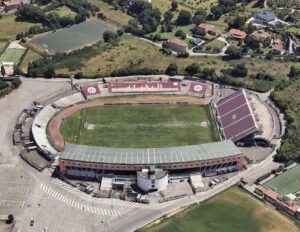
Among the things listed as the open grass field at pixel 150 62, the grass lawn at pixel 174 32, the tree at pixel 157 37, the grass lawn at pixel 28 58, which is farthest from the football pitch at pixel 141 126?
the grass lawn at pixel 174 32

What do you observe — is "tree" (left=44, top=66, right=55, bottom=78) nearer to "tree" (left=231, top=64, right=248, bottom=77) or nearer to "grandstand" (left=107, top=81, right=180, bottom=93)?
"grandstand" (left=107, top=81, right=180, bottom=93)

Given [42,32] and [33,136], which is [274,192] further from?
[42,32]

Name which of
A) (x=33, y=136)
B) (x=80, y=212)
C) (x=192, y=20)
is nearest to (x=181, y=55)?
(x=192, y=20)

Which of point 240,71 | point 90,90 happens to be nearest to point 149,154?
point 90,90

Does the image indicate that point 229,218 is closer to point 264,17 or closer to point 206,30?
point 206,30

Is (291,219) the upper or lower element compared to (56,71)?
upper

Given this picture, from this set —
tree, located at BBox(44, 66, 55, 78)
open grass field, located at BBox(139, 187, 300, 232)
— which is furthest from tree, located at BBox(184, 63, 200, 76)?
open grass field, located at BBox(139, 187, 300, 232)
